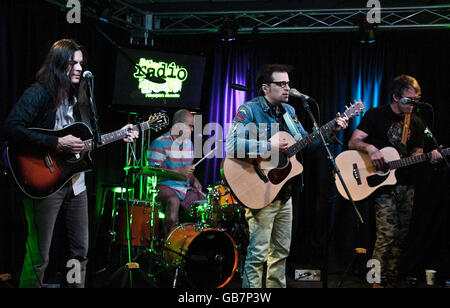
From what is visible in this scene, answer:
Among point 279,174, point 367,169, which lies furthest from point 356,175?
point 279,174

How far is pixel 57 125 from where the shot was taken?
11.5 feet

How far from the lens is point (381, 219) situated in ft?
15.7

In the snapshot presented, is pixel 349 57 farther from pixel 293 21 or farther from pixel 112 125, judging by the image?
pixel 112 125

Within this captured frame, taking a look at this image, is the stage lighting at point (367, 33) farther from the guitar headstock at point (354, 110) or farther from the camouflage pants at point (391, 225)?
the guitar headstock at point (354, 110)

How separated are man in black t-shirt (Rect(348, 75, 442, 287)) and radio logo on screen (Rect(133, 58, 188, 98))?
2.91 m

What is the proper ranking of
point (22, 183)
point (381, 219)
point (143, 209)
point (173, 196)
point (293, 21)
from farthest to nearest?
point (293, 21) < point (173, 196) < point (143, 209) < point (381, 219) < point (22, 183)

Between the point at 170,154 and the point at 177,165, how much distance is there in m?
0.19

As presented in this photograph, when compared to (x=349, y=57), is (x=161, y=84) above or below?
below

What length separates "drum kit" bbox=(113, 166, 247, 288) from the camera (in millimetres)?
4871

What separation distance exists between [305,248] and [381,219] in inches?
83.7

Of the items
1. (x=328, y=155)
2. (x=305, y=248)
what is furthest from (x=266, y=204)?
(x=305, y=248)

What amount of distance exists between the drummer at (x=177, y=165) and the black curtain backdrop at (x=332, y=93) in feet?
2.50

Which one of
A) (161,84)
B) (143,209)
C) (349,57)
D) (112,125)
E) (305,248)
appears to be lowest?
(305,248)

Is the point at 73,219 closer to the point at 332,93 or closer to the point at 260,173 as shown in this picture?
the point at 260,173
